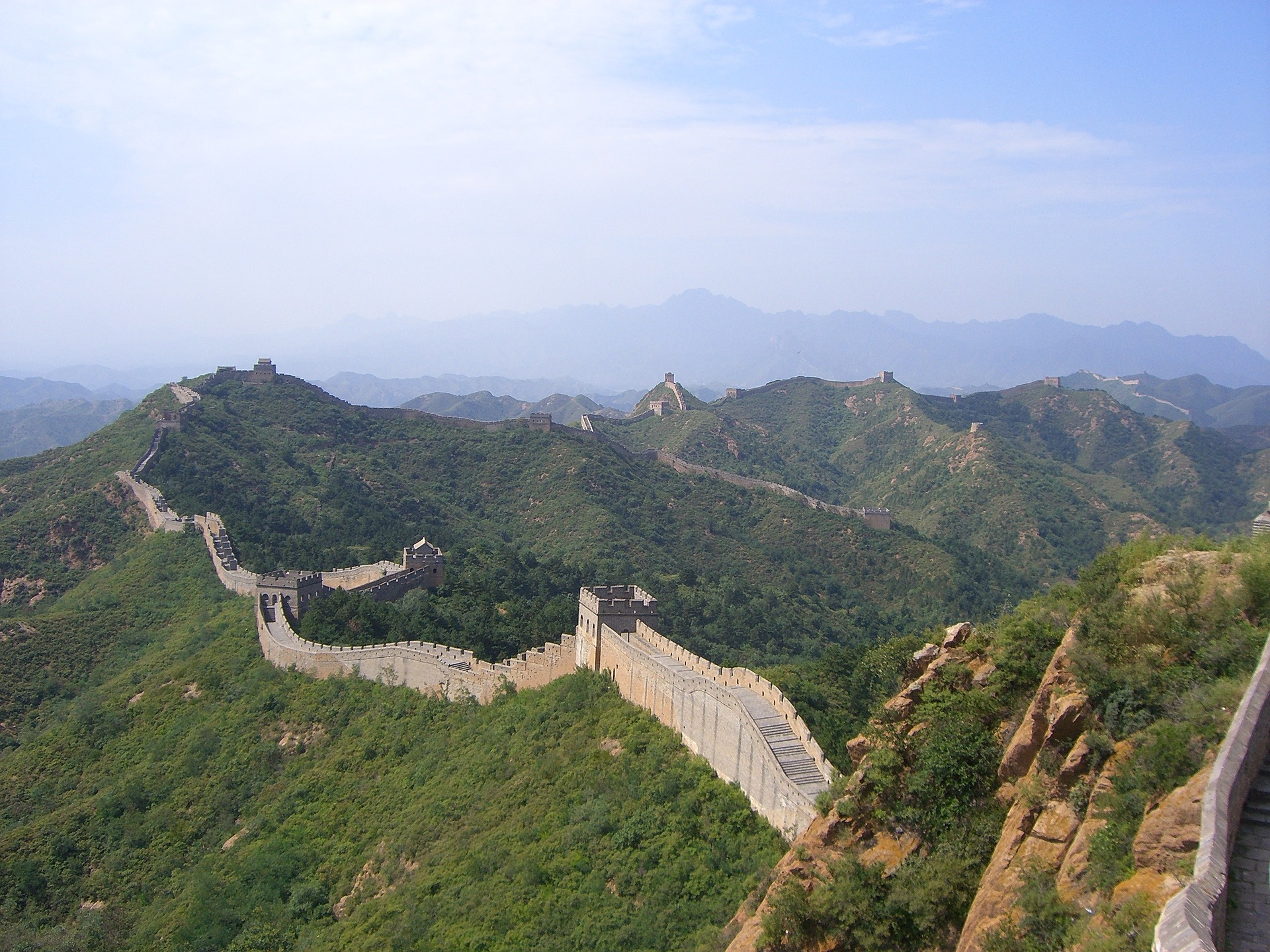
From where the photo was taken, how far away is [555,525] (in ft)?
238

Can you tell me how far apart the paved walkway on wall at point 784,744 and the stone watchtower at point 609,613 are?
18.6 feet

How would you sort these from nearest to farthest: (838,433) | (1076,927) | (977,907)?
(1076,927)
(977,907)
(838,433)

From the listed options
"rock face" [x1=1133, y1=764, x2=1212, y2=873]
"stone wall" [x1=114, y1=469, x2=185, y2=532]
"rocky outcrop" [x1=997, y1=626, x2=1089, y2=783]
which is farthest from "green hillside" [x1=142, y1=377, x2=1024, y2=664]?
"rock face" [x1=1133, y1=764, x2=1212, y2=873]

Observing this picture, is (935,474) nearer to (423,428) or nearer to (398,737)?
(423,428)

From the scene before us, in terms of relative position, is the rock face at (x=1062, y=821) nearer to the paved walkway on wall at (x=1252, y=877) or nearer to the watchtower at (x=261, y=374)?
the paved walkway on wall at (x=1252, y=877)

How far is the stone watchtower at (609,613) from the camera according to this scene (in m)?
29.0

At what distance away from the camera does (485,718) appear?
101 ft

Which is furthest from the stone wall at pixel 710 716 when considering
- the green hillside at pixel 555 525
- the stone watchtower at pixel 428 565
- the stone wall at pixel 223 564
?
the stone wall at pixel 223 564

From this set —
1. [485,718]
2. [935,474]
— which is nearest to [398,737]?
[485,718]

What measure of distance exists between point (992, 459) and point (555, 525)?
4926cm

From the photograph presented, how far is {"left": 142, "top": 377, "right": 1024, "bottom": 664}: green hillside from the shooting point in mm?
56094

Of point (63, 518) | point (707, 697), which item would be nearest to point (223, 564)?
point (63, 518)

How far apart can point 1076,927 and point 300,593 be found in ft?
117

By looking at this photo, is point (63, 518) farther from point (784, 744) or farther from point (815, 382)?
point (815, 382)
